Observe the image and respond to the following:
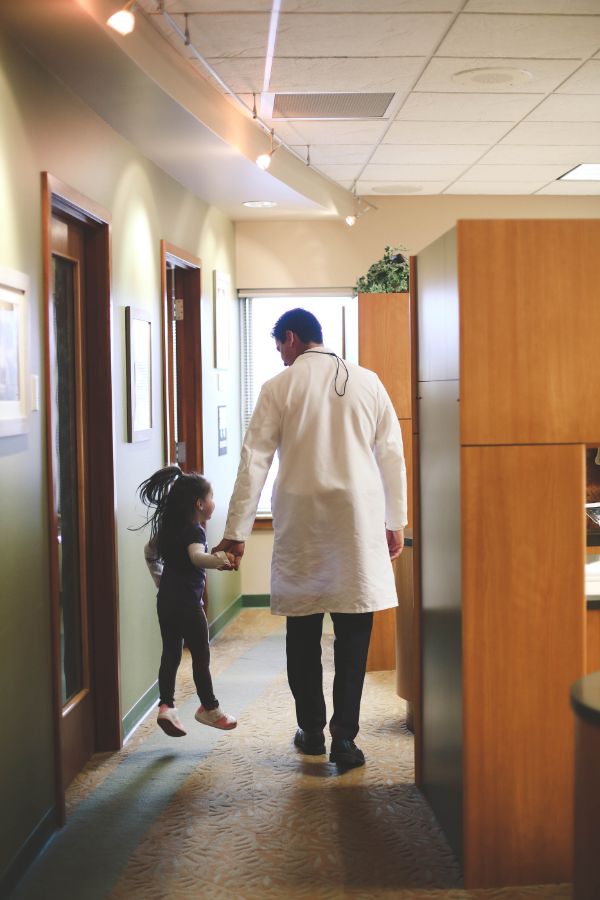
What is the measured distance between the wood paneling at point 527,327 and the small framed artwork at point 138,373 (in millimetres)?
1825

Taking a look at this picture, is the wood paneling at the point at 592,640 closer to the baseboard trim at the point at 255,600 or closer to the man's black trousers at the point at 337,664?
the man's black trousers at the point at 337,664

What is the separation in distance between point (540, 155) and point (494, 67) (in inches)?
70.7

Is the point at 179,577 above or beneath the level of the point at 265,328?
beneath

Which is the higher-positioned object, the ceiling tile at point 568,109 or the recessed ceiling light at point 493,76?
the ceiling tile at point 568,109

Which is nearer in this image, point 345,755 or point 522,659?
point 522,659

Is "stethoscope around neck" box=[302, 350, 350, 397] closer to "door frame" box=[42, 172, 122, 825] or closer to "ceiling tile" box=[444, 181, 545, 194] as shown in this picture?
"door frame" box=[42, 172, 122, 825]

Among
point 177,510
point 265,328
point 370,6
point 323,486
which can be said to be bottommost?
point 177,510

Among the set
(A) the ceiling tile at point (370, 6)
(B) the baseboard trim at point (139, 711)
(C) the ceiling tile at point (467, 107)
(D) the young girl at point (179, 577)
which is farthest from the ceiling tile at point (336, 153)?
(B) the baseboard trim at point (139, 711)

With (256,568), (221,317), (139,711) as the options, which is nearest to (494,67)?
(221,317)

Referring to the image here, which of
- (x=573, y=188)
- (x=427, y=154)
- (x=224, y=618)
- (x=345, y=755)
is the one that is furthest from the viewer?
(x=573, y=188)

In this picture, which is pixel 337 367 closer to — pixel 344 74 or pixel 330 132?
pixel 344 74

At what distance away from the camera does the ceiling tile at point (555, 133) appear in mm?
5129

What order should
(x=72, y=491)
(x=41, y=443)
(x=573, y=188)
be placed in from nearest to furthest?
1. (x=41, y=443)
2. (x=72, y=491)
3. (x=573, y=188)

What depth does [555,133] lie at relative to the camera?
5.29m
